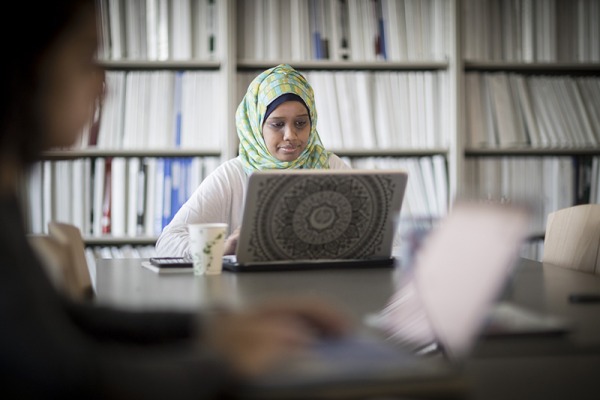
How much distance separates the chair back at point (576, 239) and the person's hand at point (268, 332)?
4.01ft

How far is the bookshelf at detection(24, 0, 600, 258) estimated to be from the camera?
10.2 ft

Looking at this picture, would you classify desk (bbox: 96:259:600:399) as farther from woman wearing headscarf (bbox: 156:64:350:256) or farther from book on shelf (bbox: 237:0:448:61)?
book on shelf (bbox: 237:0:448:61)

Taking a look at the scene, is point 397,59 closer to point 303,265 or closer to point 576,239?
point 576,239

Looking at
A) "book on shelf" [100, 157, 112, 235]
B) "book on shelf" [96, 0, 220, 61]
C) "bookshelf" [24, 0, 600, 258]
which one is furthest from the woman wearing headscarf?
"book on shelf" [100, 157, 112, 235]

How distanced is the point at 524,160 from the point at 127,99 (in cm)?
163

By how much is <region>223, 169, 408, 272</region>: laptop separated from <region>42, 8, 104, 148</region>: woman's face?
81 cm

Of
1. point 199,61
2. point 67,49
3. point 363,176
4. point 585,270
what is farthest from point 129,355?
point 199,61

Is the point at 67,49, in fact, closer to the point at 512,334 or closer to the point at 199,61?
the point at 512,334

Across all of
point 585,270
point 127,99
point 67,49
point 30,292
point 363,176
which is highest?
point 127,99

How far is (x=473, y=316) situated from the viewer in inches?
31.2

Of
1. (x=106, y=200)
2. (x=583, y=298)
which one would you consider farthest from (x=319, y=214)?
(x=106, y=200)

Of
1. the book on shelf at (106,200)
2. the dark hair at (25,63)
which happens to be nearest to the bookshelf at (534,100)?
the book on shelf at (106,200)

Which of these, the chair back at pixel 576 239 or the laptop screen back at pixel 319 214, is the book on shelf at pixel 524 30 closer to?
the chair back at pixel 576 239

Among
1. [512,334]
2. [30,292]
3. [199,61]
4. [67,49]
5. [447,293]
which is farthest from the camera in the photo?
[199,61]
